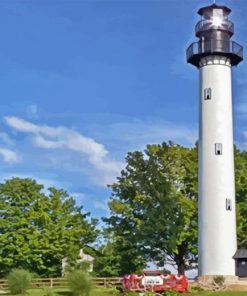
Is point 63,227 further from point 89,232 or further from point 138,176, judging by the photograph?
point 138,176

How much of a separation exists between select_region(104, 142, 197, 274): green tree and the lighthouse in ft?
18.4

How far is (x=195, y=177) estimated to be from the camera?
47625 mm

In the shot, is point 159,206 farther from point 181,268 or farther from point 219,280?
point 219,280

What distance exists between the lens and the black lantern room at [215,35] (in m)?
42.7

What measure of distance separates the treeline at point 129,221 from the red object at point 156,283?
32.1ft

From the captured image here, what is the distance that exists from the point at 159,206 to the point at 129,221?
245cm

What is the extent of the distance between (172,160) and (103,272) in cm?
904

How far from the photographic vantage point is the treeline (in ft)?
152

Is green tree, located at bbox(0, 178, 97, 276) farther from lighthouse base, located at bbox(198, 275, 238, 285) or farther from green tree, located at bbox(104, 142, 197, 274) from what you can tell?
lighthouse base, located at bbox(198, 275, 238, 285)

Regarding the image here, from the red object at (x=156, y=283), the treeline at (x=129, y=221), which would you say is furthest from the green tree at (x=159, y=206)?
the red object at (x=156, y=283)

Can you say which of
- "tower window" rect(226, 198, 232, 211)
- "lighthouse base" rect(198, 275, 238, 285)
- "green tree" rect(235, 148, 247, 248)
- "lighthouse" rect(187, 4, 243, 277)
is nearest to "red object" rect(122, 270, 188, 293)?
"lighthouse base" rect(198, 275, 238, 285)

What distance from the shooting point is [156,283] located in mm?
35344

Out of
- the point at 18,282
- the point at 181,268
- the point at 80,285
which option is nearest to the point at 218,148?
the point at 181,268

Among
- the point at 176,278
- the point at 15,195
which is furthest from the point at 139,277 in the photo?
the point at 15,195
